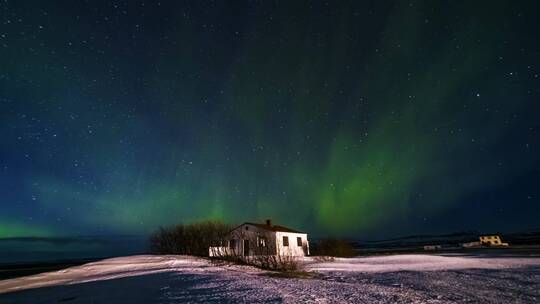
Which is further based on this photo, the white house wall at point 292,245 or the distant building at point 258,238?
the white house wall at point 292,245

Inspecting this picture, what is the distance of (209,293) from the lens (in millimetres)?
7906

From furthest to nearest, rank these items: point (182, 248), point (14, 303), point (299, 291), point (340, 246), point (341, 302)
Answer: point (340, 246)
point (182, 248)
point (14, 303)
point (299, 291)
point (341, 302)

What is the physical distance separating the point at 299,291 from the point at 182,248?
3299cm

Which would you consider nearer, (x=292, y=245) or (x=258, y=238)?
(x=258, y=238)

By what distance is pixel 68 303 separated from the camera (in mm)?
8383

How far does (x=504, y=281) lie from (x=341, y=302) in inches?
295

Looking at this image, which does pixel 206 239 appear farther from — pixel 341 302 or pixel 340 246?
pixel 341 302

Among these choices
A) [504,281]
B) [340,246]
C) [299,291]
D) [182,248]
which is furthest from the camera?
[340,246]

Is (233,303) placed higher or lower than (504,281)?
higher

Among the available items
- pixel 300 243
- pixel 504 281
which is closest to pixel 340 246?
pixel 300 243

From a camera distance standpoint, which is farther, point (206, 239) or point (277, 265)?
point (206, 239)

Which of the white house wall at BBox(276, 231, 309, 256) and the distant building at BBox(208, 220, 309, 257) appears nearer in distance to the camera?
the distant building at BBox(208, 220, 309, 257)

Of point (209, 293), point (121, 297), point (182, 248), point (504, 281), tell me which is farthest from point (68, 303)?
point (182, 248)

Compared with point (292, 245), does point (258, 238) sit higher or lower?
higher
